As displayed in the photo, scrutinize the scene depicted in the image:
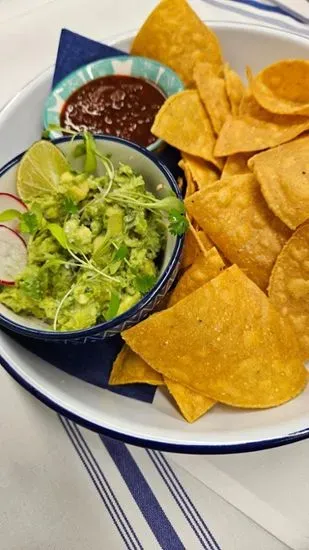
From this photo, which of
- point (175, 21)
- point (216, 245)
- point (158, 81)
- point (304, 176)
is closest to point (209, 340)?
point (216, 245)

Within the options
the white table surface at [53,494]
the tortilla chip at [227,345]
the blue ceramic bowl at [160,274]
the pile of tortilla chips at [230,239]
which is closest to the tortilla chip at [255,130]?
the pile of tortilla chips at [230,239]

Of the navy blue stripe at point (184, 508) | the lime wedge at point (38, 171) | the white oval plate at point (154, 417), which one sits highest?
the lime wedge at point (38, 171)

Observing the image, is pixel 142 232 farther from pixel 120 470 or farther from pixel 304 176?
pixel 120 470

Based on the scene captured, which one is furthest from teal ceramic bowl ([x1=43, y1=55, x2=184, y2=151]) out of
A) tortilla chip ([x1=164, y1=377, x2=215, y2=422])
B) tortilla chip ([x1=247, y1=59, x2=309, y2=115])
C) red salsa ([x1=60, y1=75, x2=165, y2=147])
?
tortilla chip ([x1=164, y1=377, x2=215, y2=422])

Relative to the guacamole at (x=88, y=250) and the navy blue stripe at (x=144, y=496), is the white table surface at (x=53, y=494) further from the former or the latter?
the guacamole at (x=88, y=250)

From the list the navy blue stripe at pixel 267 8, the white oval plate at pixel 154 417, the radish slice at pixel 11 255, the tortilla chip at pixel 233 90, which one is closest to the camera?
the white oval plate at pixel 154 417

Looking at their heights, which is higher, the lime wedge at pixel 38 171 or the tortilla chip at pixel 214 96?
the lime wedge at pixel 38 171
